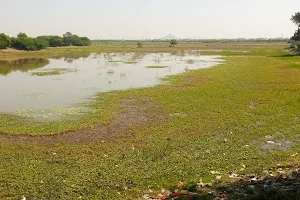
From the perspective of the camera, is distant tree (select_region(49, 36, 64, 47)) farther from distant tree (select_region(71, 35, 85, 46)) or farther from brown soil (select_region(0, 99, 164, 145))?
brown soil (select_region(0, 99, 164, 145))

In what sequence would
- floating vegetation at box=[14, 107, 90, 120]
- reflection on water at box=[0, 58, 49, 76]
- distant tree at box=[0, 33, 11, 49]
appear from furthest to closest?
distant tree at box=[0, 33, 11, 49]
reflection on water at box=[0, 58, 49, 76]
floating vegetation at box=[14, 107, 90, 120]

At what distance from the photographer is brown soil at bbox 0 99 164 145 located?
13648 millimetres

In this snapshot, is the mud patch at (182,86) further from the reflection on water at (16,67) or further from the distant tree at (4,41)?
the distant tree at (4,41)

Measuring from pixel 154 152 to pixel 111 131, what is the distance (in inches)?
146

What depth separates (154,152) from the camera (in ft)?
39.4

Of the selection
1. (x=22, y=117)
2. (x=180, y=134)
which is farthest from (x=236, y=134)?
(x=22, y=117)

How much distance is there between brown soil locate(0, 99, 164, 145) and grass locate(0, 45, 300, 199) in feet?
1.43

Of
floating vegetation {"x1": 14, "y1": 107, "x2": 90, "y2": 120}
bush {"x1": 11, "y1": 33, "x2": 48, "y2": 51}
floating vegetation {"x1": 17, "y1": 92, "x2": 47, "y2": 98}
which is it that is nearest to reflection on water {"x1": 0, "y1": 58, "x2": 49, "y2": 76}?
floating vegetation {"x1": 17, "y1": 92, "x2": 47, "y2": 98}

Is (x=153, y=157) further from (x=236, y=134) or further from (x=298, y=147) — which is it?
(x=298, y=147)

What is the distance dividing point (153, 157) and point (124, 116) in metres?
6.75

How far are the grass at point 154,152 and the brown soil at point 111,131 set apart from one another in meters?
0.44

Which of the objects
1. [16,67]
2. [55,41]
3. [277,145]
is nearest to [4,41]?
[16,67]

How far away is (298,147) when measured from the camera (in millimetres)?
12445

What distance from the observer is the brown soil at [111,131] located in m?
13.6
